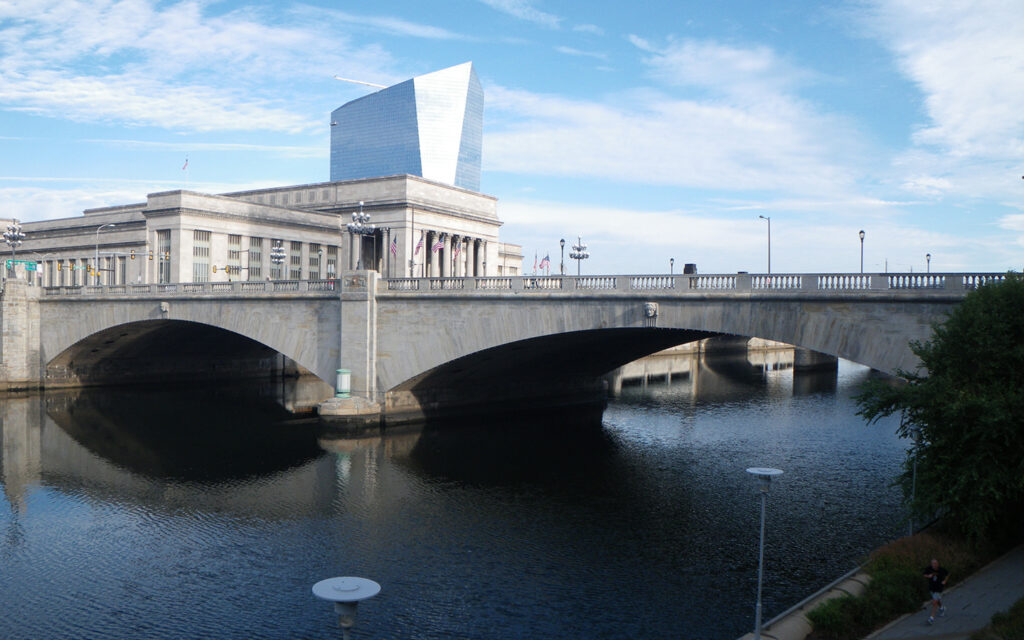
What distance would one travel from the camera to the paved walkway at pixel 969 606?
51.3 ft

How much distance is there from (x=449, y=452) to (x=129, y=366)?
38.7m

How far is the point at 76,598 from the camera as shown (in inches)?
792

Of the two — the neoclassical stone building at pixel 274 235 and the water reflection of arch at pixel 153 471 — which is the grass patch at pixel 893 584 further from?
the neoclassical stone building at pixel 274 235

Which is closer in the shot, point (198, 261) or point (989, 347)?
point (989, 347)

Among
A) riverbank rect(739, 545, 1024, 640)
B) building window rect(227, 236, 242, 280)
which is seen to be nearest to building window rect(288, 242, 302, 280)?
building window rect(227, 236, 242, 280)

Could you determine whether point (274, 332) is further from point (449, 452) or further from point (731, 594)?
point (731, 594)

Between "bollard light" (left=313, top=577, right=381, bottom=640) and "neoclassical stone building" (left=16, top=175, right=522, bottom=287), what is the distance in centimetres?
7766

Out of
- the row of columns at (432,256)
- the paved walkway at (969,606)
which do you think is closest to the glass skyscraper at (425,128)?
the row of columns at (432,256)

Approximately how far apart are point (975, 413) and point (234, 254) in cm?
8990

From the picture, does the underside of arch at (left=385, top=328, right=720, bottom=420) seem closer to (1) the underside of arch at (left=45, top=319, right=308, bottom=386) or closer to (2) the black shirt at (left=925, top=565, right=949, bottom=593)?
(1) the underside of arch at (left=45, top=319, right=308, bottom=386)

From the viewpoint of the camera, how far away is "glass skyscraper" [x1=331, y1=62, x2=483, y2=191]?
424 ft

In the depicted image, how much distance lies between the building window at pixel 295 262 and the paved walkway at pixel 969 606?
304ft

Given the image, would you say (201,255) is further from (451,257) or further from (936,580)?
(936,580)

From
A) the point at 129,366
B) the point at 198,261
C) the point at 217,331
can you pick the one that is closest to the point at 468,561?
the point at 217,331
